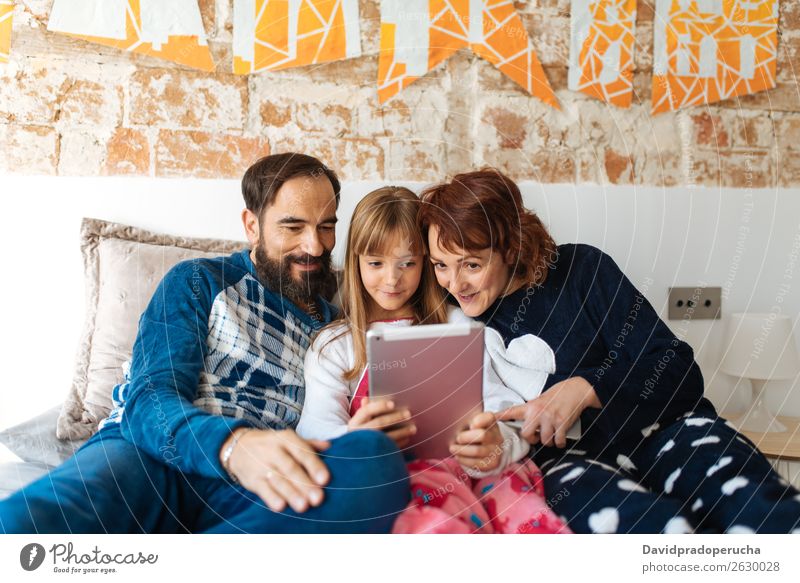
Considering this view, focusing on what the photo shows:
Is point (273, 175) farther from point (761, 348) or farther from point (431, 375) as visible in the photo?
Answer: point (761, 348)

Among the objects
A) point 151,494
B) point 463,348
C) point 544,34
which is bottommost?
point 151,494

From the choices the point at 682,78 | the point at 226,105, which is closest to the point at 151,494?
the point at 226,105

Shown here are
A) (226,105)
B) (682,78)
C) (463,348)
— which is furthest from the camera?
(682,78)

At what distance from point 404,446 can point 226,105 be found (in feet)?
1.50

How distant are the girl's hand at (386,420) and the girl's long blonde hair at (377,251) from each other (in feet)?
0.19

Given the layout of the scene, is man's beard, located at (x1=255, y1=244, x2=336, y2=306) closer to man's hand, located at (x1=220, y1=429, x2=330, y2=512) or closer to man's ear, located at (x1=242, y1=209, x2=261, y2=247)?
man's ear, located at (x1=242, y1=209, x2=261, y2=247)

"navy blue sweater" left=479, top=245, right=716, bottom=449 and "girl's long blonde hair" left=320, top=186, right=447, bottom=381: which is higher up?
"girl's long blonde hair" left=320, top=186, right=447, bottom=381

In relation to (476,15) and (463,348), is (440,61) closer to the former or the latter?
(476,15)

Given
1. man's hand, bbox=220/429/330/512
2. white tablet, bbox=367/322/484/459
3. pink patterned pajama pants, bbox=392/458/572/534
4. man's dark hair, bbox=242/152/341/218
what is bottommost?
pink patterned pajama pants, bbox=392/458/572/534

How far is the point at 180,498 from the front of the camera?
24.0 inches

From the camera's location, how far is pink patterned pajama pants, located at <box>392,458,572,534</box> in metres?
0.59

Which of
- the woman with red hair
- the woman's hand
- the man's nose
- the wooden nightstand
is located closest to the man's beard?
the man's nose

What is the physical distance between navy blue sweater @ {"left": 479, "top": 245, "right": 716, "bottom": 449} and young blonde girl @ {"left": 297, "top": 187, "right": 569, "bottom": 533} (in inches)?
4.0

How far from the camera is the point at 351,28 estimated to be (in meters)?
0.72
